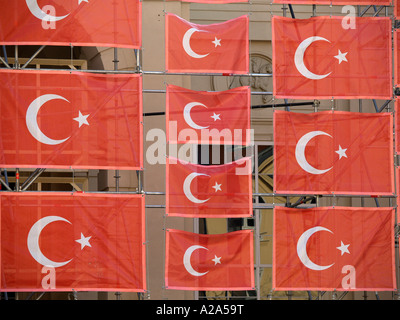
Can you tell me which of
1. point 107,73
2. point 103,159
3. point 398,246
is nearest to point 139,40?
point 107,73

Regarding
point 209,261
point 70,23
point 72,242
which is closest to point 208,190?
point 209,261

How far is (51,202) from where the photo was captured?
15531 millimetres

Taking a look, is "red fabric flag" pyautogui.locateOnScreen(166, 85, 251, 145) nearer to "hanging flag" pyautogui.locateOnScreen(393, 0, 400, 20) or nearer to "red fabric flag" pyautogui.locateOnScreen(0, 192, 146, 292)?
"red fabric flag" pyautogui.locateOnScreen(0, 192, 146, 292)

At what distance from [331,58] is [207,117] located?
2.30m

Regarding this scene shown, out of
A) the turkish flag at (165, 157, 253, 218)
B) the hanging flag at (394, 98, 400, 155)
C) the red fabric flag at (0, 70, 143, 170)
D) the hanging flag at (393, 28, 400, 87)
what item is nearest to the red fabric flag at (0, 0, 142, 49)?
the red fabric flag at (0, 70, 143, 170)

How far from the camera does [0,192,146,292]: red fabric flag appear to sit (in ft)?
50.5

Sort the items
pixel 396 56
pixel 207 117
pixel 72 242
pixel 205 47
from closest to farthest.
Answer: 1. pixel 72 242
2. pixel 207 117
3. pixel 205 47
4. pixel 396 56

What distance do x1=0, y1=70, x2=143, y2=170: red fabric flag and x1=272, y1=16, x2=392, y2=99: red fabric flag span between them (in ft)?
8.12

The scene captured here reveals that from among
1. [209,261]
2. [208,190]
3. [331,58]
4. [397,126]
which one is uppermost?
[331,58]

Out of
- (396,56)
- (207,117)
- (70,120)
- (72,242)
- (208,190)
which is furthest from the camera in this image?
(396,56)

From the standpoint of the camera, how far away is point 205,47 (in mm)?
16156

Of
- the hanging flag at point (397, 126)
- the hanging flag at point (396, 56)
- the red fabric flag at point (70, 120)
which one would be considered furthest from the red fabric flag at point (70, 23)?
the hanging flag at point (397, 126)

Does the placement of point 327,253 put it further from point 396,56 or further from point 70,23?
point 70,23

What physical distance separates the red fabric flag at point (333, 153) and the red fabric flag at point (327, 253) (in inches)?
16.8
